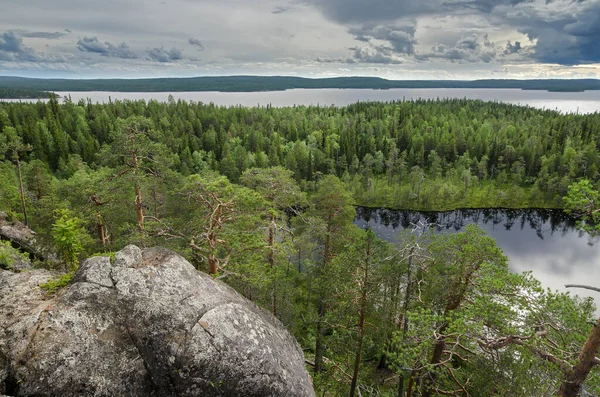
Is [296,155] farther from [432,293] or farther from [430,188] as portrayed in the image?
[432,293]

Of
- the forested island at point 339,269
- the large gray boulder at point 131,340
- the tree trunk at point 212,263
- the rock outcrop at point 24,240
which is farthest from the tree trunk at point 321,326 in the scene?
the rock outcrop at point 24,240

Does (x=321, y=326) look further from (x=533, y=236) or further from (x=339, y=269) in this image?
(x=533, y=236)

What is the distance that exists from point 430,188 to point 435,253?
73.9 meters

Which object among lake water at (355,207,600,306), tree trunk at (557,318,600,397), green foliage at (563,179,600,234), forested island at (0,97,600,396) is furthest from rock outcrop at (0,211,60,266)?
lake water at (355,207,600,306)

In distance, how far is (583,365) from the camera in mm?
8836

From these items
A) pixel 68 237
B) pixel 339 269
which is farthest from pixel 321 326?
pixel 68 237

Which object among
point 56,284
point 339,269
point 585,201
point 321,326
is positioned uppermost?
point 585,201

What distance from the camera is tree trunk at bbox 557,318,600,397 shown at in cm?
854

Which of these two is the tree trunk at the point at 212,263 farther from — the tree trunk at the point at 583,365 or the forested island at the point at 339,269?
the tree trunk at the point at 583,365

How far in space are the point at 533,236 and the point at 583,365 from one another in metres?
72.9

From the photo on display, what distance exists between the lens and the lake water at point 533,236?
174 feet

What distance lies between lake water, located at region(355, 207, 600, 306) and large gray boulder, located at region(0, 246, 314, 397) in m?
43.4

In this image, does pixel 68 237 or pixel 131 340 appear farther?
Answer: pixel 68 237

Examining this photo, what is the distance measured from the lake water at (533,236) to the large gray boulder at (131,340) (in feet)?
142
